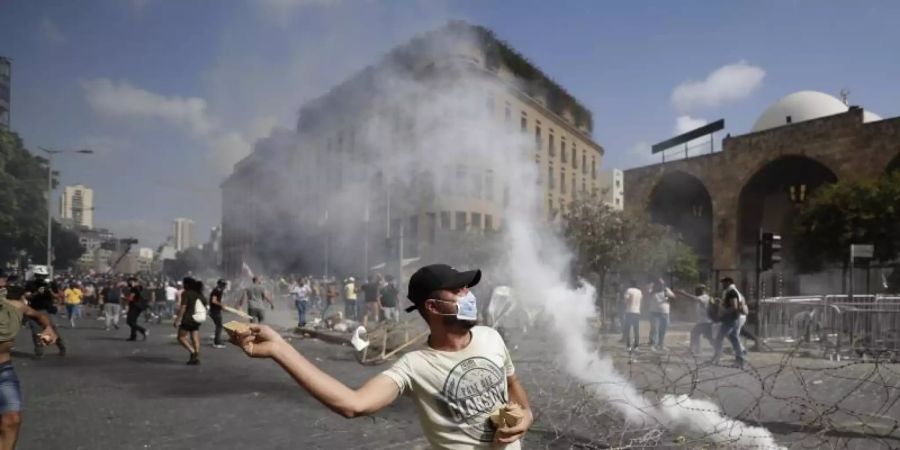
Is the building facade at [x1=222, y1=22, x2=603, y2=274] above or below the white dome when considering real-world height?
below

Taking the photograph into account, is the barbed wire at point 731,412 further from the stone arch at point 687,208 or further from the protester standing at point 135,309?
the stone arch at point 687,208

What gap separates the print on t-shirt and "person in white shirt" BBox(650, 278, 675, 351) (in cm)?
996

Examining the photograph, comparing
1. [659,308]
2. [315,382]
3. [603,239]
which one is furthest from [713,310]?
[315,382]

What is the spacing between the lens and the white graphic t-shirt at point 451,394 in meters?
2.01

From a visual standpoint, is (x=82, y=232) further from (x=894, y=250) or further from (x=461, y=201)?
(x=894, y=250)

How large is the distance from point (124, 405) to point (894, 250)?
73.4ft

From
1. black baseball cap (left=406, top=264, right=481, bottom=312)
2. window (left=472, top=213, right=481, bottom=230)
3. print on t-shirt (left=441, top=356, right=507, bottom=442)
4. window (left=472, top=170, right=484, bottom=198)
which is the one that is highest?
window (left=472, top=170, right=484, bottom=198)

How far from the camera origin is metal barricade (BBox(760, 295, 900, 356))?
10391 millimetres

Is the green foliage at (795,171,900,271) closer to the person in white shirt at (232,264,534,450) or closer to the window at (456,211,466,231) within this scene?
the window at (456,211,466,231)

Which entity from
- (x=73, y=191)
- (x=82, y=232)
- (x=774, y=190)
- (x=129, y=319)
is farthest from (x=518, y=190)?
(x=73, y=191)

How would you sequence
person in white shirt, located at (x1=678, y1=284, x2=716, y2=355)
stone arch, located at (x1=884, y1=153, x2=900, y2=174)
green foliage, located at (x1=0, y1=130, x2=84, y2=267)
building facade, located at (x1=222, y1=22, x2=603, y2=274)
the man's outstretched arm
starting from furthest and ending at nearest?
green foliage, located at (x1=0, y1=130, x2=84, y2=267)
stone arch, located at (x1=884, y1=153, x2=900, y2=174)
building facade, located at (x1=222, y1=22, x2=603, y2=274)
person in white shirt, located at (x1=678, y1=284, x2=716, y2=355)
the man's outstretched arm

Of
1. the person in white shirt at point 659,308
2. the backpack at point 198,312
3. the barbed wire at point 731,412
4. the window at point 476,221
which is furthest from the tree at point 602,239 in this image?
the backpack at point 198,312

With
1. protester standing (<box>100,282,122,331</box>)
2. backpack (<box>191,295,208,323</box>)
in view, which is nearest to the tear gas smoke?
protester standing (<box>100,282,122,331</box>)

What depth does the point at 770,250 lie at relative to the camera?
12.1 m
